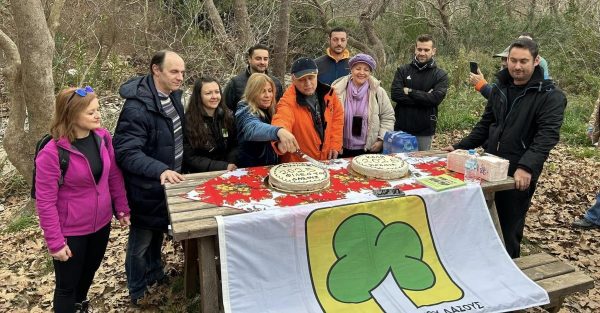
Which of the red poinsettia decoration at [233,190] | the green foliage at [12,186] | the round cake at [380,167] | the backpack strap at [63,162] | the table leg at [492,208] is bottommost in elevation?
the green foliage at [12,186]

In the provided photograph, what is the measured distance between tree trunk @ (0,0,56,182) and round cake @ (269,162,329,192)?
3.63 metres

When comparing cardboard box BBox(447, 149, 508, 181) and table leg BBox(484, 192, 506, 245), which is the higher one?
cardboard box BBox(447, 149, 508, 181)

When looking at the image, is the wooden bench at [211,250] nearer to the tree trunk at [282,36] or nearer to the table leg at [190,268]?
the table leg at [190,268]

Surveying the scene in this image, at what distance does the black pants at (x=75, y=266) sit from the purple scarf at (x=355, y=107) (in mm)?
2239

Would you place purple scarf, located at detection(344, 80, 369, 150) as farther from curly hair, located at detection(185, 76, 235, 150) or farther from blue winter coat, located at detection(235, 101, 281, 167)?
curly hair, located at detection(185, 76, 235, 150)

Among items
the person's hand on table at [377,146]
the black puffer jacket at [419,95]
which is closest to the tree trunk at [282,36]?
the black puffer jacket at [419,95]

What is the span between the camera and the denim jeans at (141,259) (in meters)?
3.28

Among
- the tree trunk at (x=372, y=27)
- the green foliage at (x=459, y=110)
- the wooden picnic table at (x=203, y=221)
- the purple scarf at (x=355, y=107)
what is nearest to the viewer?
the wooden picnic table at (x=203, y=221)

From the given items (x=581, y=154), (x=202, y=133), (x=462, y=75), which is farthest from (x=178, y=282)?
(x=462, y=75)

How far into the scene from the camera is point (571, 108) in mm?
8992

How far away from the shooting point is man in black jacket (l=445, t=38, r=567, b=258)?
10.5 ft

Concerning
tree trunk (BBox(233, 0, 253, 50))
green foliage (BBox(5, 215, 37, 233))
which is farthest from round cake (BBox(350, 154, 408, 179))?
tree trunk (BBox(233, 0, 253, 50))

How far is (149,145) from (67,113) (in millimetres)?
602

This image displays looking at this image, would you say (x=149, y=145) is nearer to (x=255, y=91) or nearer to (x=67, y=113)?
(x=67, y=113)
